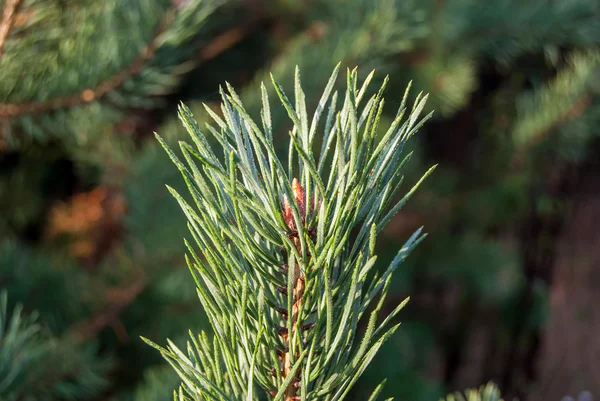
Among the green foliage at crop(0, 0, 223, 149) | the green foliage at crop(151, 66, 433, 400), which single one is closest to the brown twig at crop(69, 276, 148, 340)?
the green foliage at crop(0, 0, 223, 149)

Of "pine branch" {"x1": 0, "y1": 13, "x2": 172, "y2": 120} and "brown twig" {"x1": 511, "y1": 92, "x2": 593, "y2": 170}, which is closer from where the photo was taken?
"pine branch" {"x1": 0, "y1": 13, "x2": 172, "y2": 120}

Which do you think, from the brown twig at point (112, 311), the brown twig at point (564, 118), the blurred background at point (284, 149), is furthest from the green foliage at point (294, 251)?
the brown twig at point (564, 118)

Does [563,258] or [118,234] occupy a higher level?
[118,234]

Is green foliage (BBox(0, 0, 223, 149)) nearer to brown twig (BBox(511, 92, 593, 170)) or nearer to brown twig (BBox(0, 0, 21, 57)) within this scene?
brown twig (BBox(0, 0, 21, 57))

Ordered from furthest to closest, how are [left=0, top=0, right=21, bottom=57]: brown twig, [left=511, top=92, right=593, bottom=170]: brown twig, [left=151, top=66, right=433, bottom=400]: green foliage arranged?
[left=511, top=92, right=593, bottom=170]: brown twig → [left=0, top=0, right=21, bottom=57]: brown twig → [left=151, top=66, right=433, bottom=400]: green foliage

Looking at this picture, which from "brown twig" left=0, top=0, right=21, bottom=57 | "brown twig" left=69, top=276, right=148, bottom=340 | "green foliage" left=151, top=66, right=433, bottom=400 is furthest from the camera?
"brown twig" left=69, top=276, right=148, bottom=340

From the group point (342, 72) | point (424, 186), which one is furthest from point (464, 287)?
point (342, 72)

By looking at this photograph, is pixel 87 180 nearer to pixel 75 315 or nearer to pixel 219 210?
pixel 75 315

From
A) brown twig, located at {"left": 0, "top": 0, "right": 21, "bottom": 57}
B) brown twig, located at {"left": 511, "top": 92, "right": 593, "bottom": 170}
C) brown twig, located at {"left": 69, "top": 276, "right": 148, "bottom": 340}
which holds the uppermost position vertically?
brown twig, located at {"left": 0, "top": 0, "right": 21, "bottom": 57}

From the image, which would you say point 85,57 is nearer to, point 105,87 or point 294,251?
point 105,87
